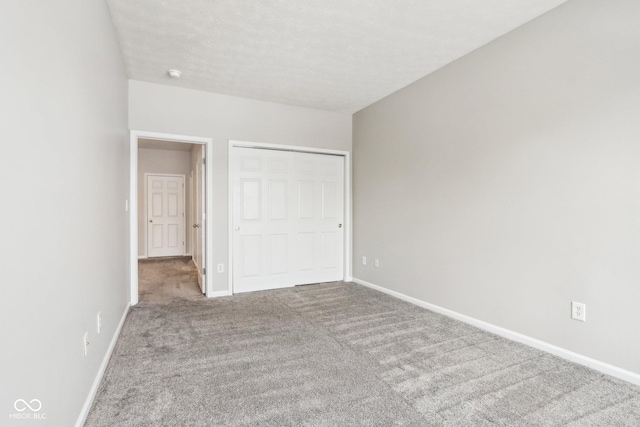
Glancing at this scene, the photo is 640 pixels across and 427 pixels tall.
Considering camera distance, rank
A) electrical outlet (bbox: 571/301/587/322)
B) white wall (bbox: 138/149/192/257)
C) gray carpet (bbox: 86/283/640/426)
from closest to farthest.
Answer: gray carpet (bbox: 86/283/640/426), electrical outlet (bbox: 571/301/587/322), white wall (bbox: 138/149/192/257)

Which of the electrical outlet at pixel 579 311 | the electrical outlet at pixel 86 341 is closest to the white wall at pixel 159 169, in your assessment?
the electrical outlet at pixel 86 341

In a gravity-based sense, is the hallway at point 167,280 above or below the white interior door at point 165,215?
below

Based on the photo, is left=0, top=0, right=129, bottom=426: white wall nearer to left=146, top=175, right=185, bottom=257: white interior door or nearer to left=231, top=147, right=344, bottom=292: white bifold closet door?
left=231, top=147, right=344, bottom=292: white bifold closet door

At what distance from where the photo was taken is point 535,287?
252 cm

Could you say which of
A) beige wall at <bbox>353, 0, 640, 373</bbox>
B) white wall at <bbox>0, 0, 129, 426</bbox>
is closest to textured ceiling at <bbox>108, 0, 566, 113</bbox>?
beige wall at <bbox>353, 0, 640, 373</bbox>

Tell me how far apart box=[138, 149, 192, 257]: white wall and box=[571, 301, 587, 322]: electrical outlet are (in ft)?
22.0

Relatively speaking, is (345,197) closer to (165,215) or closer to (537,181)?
(537,181)

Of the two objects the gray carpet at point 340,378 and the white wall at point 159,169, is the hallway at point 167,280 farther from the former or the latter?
the gray carpet at point 340,378

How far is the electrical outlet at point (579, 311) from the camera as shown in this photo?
88.0 inches

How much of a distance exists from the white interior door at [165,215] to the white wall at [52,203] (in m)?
5.46

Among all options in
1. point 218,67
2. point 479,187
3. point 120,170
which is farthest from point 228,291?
point 479,187

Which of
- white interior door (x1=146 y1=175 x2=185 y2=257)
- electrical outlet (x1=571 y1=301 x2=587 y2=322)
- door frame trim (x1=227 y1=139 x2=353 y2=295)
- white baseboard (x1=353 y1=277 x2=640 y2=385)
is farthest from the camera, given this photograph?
white interior door (x1=146 y1=175 x2=185 y2=257)

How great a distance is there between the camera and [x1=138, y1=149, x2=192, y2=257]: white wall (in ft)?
23.1

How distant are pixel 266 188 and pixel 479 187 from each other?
2582mm
